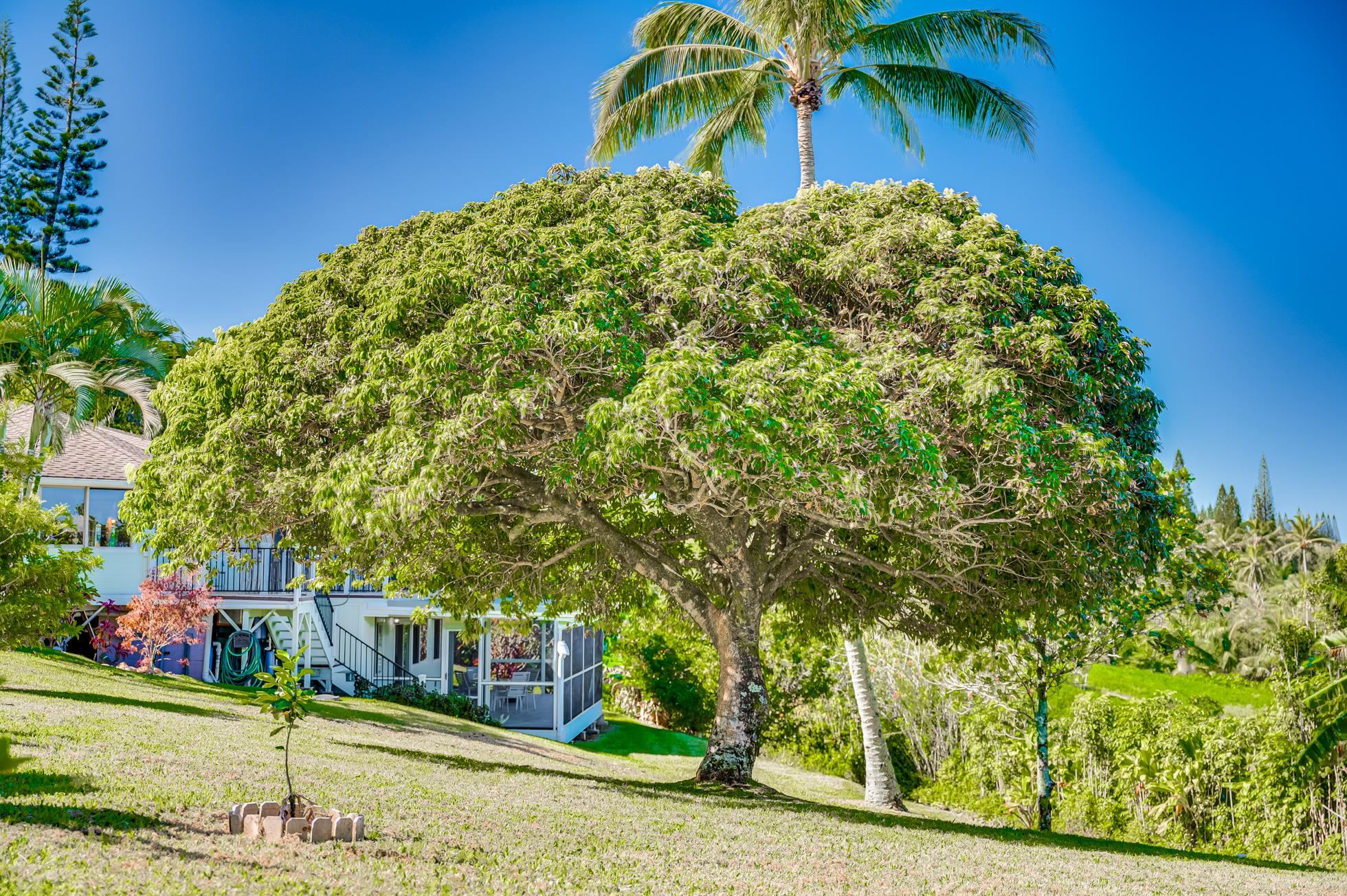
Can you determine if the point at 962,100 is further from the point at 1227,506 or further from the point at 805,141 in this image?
the point at 1227,506

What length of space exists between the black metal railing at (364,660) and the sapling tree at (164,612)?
3726 millimetres

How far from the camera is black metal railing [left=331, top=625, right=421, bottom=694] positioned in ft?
81.7

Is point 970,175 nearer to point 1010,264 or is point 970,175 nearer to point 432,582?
point 1010,264

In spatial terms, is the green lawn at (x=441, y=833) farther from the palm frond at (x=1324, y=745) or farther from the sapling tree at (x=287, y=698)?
the palm frond at (x=1324, y=745)

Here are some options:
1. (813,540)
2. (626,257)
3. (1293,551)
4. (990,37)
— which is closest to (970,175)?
(990,37)

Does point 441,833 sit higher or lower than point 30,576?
lower

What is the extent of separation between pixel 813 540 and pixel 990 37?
30.2 ft

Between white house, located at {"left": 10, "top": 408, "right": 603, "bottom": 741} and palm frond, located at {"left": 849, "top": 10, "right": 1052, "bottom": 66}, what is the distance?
13.3 metres

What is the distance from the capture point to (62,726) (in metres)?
10.8

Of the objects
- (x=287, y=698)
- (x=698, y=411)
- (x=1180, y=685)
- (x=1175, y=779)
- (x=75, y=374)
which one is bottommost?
(x=1175, y=779)

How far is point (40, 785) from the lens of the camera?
7438 mm

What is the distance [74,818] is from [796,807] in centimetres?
785

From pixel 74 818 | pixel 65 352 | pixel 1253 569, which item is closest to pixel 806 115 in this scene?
pixel 74 818

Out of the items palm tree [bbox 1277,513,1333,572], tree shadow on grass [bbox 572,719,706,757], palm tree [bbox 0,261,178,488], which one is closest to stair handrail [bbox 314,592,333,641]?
palm tree [bbox 0,261,178,488]
